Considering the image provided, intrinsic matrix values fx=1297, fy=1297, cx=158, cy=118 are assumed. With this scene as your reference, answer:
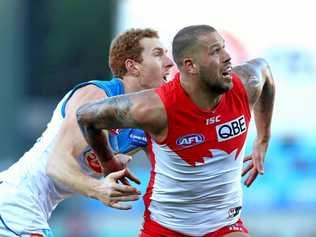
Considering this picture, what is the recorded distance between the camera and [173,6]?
18797 millimetres

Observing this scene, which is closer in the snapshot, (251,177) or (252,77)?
(252,77)

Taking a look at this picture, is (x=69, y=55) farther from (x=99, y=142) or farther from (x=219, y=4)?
(x=99, y=142)

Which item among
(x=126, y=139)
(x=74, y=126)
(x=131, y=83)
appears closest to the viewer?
(x=74, y=126)

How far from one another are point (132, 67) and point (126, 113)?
33.9 inches

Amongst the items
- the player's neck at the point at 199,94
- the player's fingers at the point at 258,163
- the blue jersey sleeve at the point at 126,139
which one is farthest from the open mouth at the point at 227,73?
the player's fingers at the point at 258,163

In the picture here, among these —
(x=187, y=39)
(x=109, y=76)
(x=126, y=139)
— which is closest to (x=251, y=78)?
(x=187, y=39)

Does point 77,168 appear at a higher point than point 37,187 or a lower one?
higher

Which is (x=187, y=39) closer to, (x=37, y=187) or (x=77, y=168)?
(x=77, y=168)

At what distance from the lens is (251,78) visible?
26.2ft

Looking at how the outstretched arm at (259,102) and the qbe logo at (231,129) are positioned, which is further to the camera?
the outstretched arm at (259,102)

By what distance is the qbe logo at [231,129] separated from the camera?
7.64m

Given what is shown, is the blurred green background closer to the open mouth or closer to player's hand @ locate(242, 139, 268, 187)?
player's hand @ locate(242, 139, 268, 187)

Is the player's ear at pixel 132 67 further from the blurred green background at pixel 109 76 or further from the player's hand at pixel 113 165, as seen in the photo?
the blurred green background at pixel 109 76

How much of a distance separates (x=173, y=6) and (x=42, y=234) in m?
11.1
